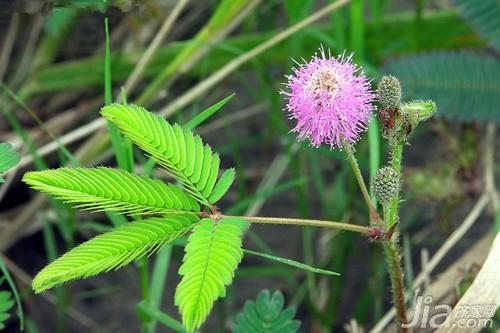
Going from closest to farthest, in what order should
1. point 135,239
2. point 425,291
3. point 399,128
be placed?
point 135,239 < point 399,128 < point 425,291

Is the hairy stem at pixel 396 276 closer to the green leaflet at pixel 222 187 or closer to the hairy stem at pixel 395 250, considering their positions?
the hairy stem at pixel 395 250

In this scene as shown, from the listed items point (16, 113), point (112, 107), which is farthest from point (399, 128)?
point (16, 113)

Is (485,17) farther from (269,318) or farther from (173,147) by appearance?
(173,147)

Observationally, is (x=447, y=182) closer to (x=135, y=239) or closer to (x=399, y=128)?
(x=399, y=128)

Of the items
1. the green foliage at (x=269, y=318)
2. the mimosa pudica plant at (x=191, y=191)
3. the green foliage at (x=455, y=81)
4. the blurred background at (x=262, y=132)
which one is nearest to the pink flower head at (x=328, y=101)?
the mimosa pudica plant at (x=191, y=191)

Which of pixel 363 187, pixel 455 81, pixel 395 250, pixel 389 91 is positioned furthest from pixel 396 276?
pixel 455 81

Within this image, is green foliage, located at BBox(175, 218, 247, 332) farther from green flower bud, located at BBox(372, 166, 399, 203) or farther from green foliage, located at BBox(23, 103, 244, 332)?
green flower bud, located at BBox(372, 166, 399, 203)
